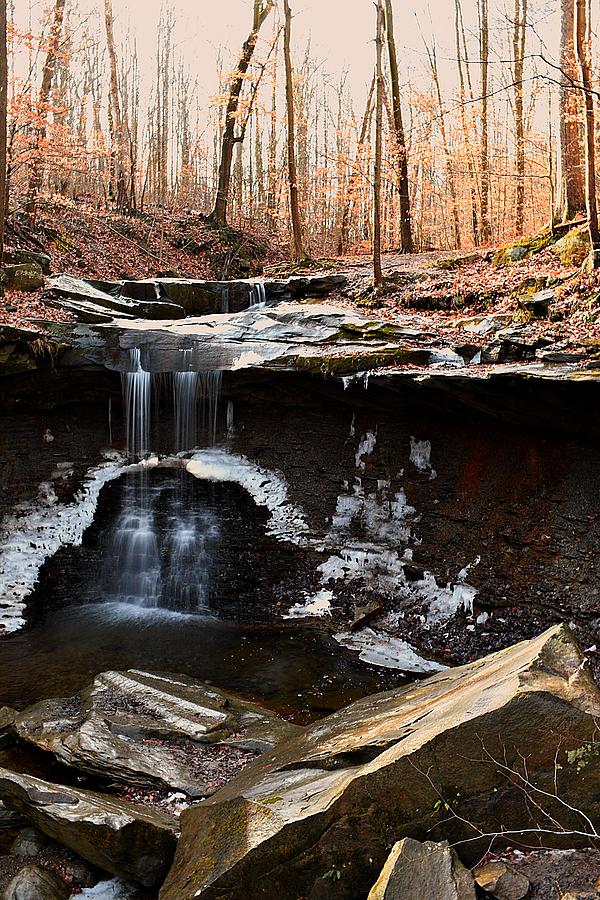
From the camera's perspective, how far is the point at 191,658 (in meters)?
8.77

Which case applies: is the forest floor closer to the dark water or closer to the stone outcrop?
the stone outcrop

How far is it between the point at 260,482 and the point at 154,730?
568 cm

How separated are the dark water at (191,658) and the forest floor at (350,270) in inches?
201

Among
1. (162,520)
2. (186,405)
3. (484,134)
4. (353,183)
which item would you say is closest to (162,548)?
(162,520)

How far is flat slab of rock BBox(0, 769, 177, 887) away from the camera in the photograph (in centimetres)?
427

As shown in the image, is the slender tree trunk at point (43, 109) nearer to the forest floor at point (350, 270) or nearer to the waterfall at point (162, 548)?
the forest floor at point (350, 270)

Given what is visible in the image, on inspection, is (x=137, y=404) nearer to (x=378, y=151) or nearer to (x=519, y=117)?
(x=378, y=151)

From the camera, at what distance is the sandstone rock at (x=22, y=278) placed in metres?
13.4

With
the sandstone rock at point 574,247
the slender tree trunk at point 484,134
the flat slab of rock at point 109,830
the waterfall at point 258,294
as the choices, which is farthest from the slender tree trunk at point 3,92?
the slender tree trunk at point 484,134

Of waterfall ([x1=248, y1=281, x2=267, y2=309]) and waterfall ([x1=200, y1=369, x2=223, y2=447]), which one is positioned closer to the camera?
waterfall ([x1=200, y1=369, x2=223, y2=447])

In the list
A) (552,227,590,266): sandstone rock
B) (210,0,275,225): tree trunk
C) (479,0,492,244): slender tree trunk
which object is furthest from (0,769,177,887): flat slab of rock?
(210,0,275,225): tree trunk

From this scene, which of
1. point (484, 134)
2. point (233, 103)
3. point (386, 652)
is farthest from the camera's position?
point (233, 103)

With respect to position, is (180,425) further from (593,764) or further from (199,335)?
(593,764)

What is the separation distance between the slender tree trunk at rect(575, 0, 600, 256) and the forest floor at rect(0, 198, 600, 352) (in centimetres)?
73
